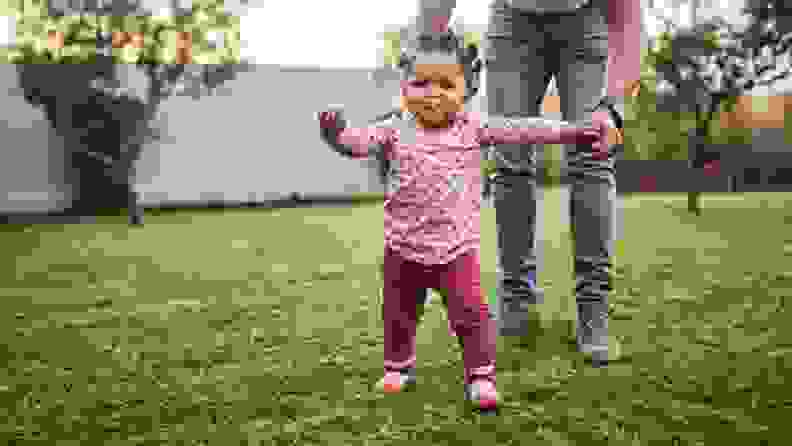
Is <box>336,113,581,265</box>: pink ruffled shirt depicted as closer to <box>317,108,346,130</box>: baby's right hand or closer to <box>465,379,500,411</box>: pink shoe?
<box>317,108,346,130</box>: baby's right hand

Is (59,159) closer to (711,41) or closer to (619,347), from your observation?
(711,41)

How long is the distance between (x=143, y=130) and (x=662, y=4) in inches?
356

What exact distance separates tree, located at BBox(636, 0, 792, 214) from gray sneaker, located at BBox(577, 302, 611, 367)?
36.5 feet

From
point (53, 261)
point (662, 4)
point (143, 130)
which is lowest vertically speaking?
point (53, 261)

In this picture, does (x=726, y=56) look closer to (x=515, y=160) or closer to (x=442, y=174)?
(x=515, y=160)

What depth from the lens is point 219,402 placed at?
2.17 metres

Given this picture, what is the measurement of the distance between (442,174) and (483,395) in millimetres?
633

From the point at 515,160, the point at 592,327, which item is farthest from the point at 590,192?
the point at 592,327

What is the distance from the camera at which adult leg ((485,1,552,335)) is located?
2.80 meters

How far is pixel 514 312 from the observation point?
2973 millimetres

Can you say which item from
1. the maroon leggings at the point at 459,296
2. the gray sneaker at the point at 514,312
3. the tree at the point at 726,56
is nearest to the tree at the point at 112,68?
the tree at the point at 726,56

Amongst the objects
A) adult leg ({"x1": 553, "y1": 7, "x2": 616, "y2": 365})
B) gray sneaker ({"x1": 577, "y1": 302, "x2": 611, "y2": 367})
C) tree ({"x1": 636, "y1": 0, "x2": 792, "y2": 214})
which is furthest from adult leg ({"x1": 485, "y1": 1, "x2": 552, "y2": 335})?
tree ({"x1": 636, "y1": 0, "x2": 792, "y2": 214})

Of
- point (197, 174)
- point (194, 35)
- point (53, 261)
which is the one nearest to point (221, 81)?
point (194, 35)

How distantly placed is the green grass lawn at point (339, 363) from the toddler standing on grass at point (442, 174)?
255 millimetres
